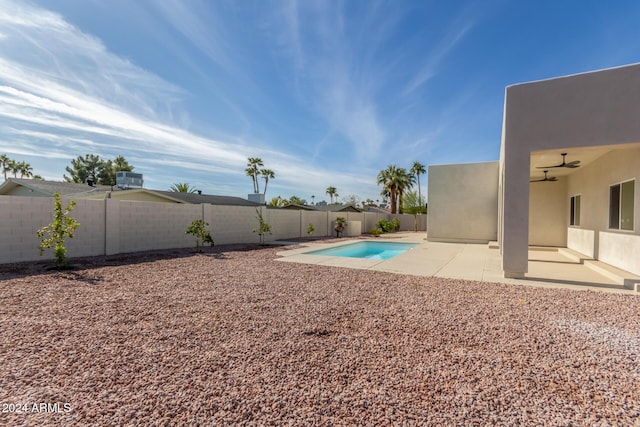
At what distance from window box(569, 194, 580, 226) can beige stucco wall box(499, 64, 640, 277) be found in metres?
6.07

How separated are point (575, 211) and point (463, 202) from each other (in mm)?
5405

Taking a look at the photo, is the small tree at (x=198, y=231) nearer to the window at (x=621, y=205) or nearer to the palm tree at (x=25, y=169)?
the window at (x=621, y=205)

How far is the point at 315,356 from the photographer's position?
3104 mm

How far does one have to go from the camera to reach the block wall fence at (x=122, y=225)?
802cm

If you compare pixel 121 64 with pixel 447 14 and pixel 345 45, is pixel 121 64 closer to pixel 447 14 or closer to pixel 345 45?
pixel 345 45

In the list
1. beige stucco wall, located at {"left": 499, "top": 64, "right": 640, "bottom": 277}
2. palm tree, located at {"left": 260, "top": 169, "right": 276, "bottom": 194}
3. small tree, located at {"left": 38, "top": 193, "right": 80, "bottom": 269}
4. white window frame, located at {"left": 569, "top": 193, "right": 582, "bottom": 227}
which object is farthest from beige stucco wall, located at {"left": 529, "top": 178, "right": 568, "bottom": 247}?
palm tree, located at {"left": 260, "top": 169, "right": 276, "bottom": 194}

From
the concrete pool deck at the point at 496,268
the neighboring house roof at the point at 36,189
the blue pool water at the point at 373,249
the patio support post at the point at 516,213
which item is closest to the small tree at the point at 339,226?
the blue pool water at the point at 373,249

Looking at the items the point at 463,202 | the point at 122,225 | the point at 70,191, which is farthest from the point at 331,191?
the point at 122,225

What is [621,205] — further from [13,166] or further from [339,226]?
[13,166]

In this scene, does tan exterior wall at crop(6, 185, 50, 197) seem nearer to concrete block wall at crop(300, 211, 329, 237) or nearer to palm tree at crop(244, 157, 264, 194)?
concrete block wall at crop(300, 211, 329, 237)

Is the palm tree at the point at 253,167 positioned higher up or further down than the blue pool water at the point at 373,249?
higher up

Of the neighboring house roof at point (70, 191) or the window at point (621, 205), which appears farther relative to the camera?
the neighboring house roof at point (70, 191)

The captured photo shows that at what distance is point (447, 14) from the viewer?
368 inches

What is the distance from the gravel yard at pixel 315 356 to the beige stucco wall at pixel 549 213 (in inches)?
349
